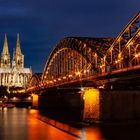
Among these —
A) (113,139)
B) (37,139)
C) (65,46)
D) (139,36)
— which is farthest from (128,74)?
(65,46)

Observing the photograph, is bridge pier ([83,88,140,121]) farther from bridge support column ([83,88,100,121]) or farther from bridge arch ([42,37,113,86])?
bridge arch ([42,37,113,86])

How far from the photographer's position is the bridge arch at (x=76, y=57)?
87.2 meters

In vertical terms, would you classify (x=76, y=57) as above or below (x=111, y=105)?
above

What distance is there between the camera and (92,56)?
9094 centimetres

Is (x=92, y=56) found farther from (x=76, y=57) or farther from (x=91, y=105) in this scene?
(x=91, y=105)

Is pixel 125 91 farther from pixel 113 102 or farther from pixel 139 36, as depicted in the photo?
pixel 139 36

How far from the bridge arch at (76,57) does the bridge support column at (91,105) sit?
519 inches

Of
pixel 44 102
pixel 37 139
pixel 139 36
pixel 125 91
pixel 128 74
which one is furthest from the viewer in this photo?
pixel 44 102

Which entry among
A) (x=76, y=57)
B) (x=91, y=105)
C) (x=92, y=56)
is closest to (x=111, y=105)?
(x=91, y=105)

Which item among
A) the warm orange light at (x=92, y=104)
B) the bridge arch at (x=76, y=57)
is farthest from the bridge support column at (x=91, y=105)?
the bridge arch at (x=76, y=57)

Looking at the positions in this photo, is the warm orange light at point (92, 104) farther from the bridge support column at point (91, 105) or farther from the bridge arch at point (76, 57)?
the bridge arch at point (76, 57)

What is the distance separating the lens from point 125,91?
61531 millimetres

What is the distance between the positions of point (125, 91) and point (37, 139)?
26.7 m

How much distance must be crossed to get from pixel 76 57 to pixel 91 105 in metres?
43.1
